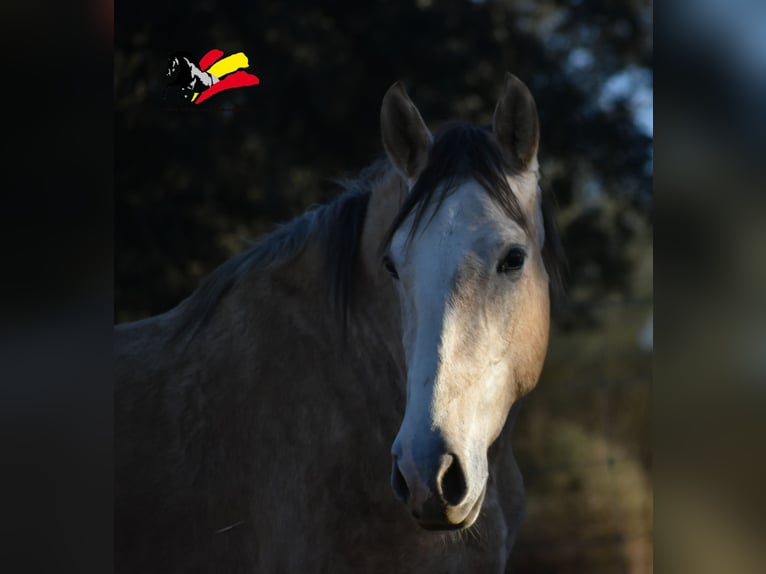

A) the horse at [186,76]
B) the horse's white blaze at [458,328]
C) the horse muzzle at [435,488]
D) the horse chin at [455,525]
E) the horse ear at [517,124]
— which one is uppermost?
the horse at [186,76]

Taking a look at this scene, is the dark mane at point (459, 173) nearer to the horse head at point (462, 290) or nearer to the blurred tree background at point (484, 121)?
the horse head at point (462, 290)

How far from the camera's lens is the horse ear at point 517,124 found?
8.34 ft

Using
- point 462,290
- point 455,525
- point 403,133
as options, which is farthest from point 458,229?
point 455,525

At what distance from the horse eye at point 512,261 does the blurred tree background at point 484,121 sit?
0.67m

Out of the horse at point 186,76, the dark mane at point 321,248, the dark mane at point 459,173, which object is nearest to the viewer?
the dark mane at point 459,173

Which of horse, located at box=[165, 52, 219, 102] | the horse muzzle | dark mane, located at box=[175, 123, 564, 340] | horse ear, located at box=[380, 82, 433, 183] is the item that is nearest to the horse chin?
the horse muzzle

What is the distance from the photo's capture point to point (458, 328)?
2275 millimetres

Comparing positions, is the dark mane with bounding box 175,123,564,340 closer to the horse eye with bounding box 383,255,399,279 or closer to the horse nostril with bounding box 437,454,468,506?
the horse eye with bounding box 383,255,399,279

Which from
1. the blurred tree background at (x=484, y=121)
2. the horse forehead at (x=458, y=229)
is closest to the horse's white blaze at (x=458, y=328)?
the horse forehead at (x=458, y=229)

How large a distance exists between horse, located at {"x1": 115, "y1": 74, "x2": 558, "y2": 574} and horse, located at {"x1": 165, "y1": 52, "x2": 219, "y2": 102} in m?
0.64

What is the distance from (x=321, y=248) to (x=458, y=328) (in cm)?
67

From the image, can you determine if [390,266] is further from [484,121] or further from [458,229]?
[484,121]

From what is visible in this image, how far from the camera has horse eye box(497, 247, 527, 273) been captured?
237 cm

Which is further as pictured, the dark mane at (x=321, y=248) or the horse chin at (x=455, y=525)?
the dark mane at (x=321, y=248)
